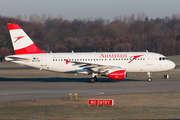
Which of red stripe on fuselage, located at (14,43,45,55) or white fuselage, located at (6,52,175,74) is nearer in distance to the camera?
white fuselage, located at (6,52,175,74)

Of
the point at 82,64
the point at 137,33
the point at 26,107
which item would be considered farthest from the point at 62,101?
the point at 137,33

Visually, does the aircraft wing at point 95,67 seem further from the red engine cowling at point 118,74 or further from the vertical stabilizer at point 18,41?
the vertical stabilizer at point 18,41

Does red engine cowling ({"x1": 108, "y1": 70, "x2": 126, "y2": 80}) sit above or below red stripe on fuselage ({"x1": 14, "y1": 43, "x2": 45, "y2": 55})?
below

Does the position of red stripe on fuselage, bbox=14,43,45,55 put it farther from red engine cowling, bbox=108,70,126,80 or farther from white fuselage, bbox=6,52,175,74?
red engine cowling, bbox=108,70,126,80

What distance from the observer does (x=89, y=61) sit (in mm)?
40000

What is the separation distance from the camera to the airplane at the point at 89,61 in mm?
39406

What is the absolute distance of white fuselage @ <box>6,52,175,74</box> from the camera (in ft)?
130

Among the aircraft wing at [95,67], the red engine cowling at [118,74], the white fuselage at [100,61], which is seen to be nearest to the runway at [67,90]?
the red engine cowling at [118,74]

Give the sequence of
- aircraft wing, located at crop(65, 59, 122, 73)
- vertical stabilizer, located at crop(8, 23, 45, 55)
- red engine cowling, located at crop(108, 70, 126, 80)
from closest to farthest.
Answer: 1. red engine cowling, located at crop(108, 70, 126, 80)
2. aircraft wing, located at crop(65, 59, 122, 73)
3. vertical stabilizer, located at crop(8, 23, 45, 55)

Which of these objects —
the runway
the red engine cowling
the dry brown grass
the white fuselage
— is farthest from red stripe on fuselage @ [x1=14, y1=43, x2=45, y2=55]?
the dry brown grass

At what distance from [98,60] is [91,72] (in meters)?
2.17

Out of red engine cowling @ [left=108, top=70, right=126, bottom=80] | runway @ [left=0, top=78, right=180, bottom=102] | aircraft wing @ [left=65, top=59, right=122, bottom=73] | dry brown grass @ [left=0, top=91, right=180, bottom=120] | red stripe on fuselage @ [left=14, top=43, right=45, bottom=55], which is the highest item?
red stripe on fuselage @ [left=14, top=43, right=45, bottom=55]

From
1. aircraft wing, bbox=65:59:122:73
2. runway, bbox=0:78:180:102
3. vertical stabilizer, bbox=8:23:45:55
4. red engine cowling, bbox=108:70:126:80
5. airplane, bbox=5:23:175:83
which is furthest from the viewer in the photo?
vertical stabilizer, bbox=8:23:45:55

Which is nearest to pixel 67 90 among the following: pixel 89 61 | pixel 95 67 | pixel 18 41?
pixel 95 67
